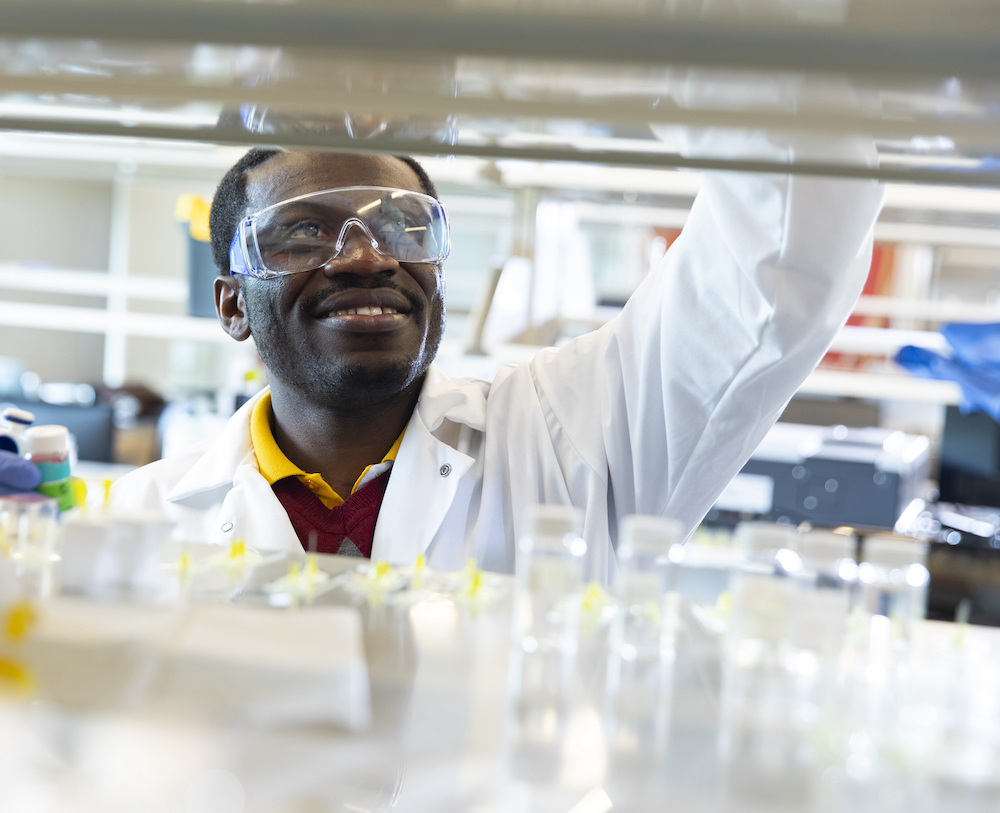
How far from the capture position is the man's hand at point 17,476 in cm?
99

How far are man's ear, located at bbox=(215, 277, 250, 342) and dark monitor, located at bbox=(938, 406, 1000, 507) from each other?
7.49ft

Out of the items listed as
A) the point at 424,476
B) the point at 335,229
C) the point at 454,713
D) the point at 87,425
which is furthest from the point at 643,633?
the point at 87,425

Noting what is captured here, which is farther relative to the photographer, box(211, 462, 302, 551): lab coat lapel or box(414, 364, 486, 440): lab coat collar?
box(414, 364, 486, 440): lab coat collar

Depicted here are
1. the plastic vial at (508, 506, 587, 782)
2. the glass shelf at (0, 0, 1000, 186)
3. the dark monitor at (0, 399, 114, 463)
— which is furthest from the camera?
the dark monitor at (0, 399, 114, 463)

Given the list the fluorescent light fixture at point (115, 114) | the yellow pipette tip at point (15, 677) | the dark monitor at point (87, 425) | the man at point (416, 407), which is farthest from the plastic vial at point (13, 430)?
the dark monitor at point (87, 425)

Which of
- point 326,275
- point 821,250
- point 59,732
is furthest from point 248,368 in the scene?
point 59,732

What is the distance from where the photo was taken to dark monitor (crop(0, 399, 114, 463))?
3.58 meters

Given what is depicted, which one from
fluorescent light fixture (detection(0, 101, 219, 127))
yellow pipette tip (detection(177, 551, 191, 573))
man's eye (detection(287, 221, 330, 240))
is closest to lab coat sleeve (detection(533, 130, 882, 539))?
man's eye (detection(287, 221, 330, 240))

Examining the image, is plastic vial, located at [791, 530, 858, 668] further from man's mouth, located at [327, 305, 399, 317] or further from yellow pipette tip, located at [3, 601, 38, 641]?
man's mouth, located at [327, 305, 399, 317]

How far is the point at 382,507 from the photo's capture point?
4.66ft

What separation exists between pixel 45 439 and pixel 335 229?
1.80 ft

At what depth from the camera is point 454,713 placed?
21.8 inches

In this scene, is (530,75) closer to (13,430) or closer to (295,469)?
(13,430)

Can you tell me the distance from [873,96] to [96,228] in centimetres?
726
